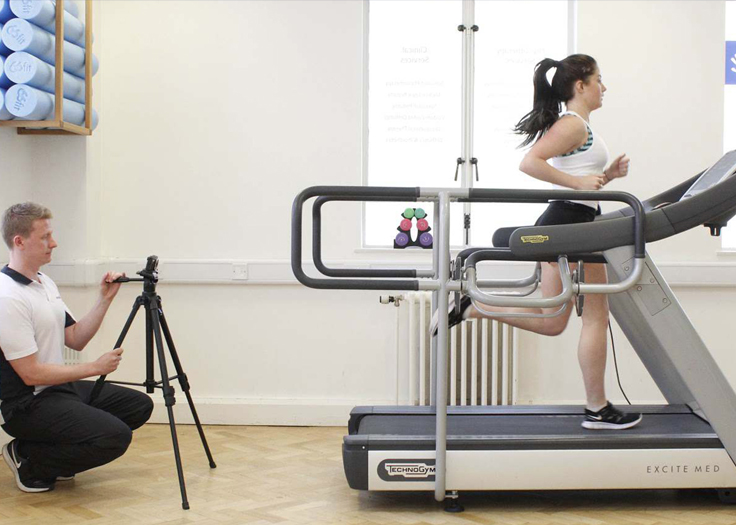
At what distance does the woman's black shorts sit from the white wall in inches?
55.0

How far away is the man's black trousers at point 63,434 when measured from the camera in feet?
9.73

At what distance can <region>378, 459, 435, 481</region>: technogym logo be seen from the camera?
2.76m

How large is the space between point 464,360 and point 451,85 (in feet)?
4.81

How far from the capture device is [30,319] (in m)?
2.98

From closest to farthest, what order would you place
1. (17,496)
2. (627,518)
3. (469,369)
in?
(627,518) → (17,496) → (469,369)

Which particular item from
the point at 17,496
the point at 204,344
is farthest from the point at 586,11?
the point at 17,496

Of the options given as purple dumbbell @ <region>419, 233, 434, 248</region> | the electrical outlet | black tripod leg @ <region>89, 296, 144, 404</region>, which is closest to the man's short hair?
black tripod leg @ <region>89, 296, 144, 404</region>

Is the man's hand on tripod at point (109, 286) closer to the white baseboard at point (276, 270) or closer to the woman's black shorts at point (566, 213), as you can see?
the white baseboard at point (276, 270)

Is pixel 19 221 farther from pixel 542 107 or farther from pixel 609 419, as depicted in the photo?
pixel 609 419

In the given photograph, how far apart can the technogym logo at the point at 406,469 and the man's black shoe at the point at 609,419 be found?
635 mm

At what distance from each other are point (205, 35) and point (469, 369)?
7.27ft

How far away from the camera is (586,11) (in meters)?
4.28

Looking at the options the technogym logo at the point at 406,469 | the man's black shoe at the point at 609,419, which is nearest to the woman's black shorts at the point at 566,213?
the man's black shoe at the point at 609,419

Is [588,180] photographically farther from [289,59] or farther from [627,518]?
[289,59]
